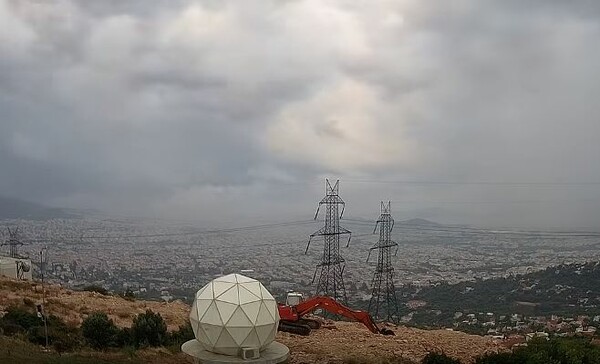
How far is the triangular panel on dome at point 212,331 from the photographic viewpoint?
596 inches

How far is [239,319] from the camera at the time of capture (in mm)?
15141

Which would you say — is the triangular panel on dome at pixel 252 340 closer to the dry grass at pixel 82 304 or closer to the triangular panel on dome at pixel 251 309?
the triangular panel on dome at pixel 251 309

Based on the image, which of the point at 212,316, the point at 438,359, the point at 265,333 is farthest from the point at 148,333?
the point at 438,359

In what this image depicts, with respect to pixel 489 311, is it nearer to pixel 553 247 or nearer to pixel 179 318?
pixel 179 318

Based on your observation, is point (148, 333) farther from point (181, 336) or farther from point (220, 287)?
point (220, 287)

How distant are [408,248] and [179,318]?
189 feet

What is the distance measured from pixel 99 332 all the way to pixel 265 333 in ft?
27.9

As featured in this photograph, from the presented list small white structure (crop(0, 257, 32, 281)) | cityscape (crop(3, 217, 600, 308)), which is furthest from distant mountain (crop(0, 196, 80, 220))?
small white structure (crop(0, 257, 32, 281))

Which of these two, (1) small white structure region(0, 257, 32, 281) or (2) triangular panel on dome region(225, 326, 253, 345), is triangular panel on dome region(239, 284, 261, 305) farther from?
(1) small white structure region(0, 257, 32, 281)

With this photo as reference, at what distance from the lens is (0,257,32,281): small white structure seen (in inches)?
1452

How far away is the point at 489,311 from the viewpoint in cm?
4169

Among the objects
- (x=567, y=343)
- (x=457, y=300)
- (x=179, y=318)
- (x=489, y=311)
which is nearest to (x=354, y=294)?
(x=457, y=300)

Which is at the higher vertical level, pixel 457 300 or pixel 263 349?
pixel 263 349

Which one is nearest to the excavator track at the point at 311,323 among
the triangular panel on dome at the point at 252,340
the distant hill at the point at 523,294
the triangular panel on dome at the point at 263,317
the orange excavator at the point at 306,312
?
the orange excavator at the point at 306,312
